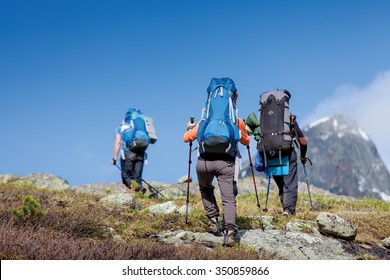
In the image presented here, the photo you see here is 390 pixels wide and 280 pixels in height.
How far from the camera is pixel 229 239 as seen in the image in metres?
9.12

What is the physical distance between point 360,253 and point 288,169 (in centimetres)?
359

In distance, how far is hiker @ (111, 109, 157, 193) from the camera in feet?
60.0

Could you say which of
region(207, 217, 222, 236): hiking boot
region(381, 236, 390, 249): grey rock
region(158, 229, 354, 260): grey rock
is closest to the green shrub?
region(158, 229, 354, 260): grey rock

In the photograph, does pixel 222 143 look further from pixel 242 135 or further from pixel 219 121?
pixel 242 135

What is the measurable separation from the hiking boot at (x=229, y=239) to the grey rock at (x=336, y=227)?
83.0 inches

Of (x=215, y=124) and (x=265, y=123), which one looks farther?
(x=265, y=123)

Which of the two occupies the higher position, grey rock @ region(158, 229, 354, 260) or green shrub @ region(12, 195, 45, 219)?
green shrub @ region(12, 195, 45, 219)

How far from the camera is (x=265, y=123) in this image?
498 inches

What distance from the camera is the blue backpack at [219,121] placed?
29.9ft

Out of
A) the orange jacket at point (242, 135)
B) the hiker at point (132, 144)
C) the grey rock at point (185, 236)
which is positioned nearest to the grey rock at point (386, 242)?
the orange jacket at point (242, 135)

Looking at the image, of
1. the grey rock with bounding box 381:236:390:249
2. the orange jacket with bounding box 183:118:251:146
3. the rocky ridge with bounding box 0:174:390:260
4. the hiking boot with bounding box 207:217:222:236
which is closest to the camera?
the rocky ridge with bounding box 0:174:390:260

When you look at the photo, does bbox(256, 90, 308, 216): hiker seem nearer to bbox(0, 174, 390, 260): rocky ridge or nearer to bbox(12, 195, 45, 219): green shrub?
bbox(0, 174, 390, 260): rocky ridge

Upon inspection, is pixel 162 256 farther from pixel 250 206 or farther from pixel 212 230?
pixel 250 206
